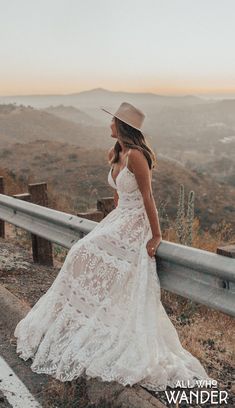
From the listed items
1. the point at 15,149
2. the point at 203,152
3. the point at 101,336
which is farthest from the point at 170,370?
the point at 203,152

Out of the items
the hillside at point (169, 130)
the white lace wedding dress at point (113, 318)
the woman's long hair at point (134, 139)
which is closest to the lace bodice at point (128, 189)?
the white lace wedding dress at point (113, 318)

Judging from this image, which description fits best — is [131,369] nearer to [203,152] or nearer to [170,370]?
[170,370]

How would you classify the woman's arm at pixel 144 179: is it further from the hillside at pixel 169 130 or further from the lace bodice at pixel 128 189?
the hillside at pixel 169 130

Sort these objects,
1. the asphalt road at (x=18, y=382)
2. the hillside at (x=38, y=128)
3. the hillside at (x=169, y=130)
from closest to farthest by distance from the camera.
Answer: the asphalt road at (x=18, y=382)
the hillside at (x=169, y=130)
the hillside at (x=38, y=128)

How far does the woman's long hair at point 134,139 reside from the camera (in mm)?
4383

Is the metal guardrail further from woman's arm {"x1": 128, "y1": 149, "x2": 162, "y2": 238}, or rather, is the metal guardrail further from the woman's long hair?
the woman's long hair

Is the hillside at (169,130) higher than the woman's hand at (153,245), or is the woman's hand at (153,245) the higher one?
the woman's hand at (153,245)

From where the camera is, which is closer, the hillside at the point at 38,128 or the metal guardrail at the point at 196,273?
the metal guardrail at the point at 196,273

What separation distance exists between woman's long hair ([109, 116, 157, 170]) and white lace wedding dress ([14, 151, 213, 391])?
0.58 ft

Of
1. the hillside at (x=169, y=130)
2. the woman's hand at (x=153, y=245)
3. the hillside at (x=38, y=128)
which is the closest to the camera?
the woman's hand at (x=153, y=245)

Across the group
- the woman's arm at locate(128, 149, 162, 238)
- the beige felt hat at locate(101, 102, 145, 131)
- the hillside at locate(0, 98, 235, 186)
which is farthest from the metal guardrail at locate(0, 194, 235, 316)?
the hillside at locate(0, 98, 235, 186)

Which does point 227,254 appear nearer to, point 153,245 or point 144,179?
point 153,245

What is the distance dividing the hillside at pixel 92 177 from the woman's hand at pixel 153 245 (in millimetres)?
18520

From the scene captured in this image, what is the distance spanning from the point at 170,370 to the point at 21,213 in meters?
3.37
